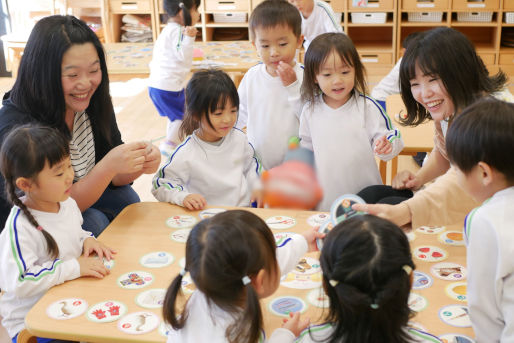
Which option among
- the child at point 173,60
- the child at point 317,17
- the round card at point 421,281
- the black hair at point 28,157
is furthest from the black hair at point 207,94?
the child at point 173,60

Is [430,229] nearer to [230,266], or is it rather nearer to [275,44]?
[230,266]

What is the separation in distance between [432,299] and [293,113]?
39.5 inches

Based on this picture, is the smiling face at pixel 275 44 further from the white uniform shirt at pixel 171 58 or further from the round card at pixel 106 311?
the white uniform shirt at pixel 171 58

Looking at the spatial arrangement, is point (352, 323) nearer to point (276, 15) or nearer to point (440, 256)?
point (440, 256)

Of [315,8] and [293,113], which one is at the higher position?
[315,8]

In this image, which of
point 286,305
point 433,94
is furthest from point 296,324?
point 433,94

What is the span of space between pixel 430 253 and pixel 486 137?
36cm

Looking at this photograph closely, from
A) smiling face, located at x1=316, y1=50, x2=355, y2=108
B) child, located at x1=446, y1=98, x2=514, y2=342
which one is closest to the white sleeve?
child, located at x1=446, y1=98, x2=514, y2=342

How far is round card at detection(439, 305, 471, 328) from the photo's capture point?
3.61ft

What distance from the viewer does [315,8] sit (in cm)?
306

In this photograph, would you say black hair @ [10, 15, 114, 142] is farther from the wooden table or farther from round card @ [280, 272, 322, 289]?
round card @ [280, 272, 322, 289]

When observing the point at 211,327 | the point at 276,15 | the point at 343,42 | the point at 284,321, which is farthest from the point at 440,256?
the point at 276,15

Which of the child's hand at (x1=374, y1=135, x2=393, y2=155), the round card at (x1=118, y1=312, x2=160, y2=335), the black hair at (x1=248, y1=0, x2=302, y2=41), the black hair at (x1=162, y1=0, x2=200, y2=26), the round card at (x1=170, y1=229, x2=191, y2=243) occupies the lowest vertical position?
the round card at (x1=118, y1=312, x2=160, y2=335)

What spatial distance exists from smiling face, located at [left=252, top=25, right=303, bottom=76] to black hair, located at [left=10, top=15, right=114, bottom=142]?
0.61m
